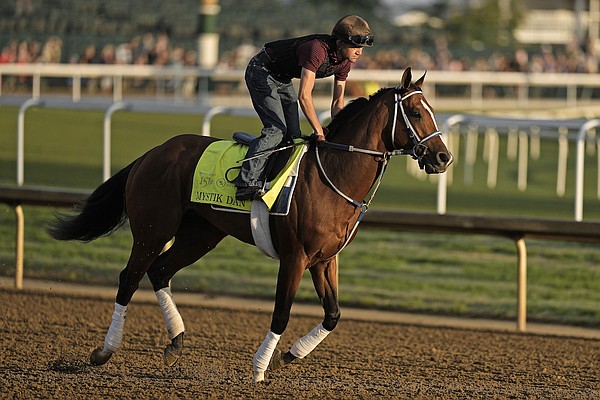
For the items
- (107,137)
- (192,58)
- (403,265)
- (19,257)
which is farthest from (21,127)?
(192,58)

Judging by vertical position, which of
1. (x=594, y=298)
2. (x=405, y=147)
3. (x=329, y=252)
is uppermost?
(x=405, y=147)

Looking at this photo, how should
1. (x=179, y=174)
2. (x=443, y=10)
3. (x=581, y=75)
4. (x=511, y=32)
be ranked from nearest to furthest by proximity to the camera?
(x=179, y=174)
(x=581, y=75)
(x=511, y=32)
(x=443, y=10)

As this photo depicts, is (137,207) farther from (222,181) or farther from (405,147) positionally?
(405,147)

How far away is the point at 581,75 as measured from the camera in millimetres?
27672

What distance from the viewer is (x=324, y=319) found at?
5.80m

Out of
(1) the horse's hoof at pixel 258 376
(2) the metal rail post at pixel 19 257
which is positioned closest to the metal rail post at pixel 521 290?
(1) the horse's hoof at pixel 258 376

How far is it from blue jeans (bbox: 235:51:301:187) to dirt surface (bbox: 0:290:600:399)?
1.00 m

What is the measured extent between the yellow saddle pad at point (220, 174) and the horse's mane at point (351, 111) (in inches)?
7.2

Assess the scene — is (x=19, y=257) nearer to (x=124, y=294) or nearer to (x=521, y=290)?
(x=124, y=294)

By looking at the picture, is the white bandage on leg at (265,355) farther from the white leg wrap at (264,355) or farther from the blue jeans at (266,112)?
the blue jeans at (266,112)

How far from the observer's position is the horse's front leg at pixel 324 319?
19.1 ft

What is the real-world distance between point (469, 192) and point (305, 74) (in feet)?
30.6

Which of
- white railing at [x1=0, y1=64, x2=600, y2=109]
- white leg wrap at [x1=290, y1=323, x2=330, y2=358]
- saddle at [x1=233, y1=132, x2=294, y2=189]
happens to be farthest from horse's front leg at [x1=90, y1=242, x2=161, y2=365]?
white railing at [x1=0, y1=64, x2=600, y2=109]

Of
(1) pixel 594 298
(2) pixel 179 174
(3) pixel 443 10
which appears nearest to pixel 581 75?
(1) pixel 594 298
